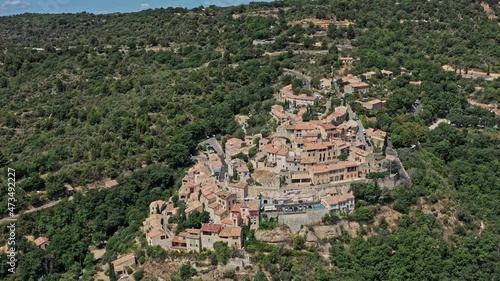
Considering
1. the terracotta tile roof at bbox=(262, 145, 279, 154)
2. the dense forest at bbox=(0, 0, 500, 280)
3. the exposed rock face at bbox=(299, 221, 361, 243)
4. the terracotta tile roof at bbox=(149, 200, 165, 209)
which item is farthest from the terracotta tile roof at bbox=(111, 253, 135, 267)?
the terracotta tile roof at bbox=(262, 145, 279, 154)

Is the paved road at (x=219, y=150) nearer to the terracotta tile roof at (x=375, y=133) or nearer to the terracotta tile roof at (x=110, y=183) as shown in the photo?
the terracotta tile roof at (x=110, y=183)

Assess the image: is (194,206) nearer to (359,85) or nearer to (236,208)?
(236,208)

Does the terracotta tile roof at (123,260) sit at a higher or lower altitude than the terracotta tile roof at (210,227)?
lower

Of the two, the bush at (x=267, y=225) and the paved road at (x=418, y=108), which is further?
the paved road at (x=418, y=108)

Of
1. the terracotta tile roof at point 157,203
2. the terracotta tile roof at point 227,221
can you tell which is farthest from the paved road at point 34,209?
the terracotta tile roof at point 227,221

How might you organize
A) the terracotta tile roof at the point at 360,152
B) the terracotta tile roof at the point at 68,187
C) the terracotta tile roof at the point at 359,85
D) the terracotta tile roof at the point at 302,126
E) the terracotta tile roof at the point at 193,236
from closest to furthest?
the terracotta tile roof at the point at 193,236 → the terracotta tile roof at the point at 360,152 → the terracotta tile roof at the point at 302,126 → the terracotta tile roof at the point at 68,187 → the terracotta tile roof at the point at 359,85

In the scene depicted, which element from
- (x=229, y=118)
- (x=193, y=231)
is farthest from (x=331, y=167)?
(x=229, y=118)
